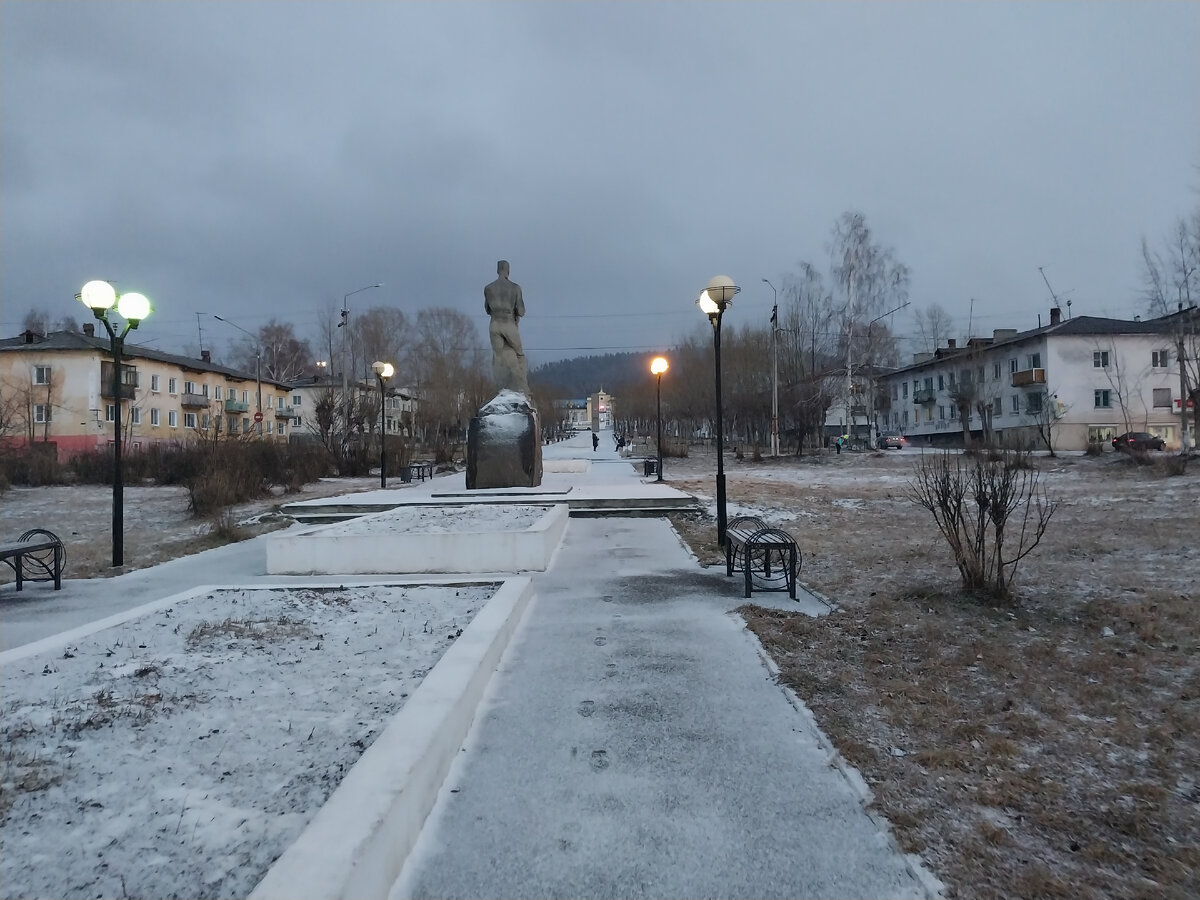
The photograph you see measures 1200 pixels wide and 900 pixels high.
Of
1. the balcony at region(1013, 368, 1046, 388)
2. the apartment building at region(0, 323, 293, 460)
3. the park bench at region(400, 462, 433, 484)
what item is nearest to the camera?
the park bench at region(400, 462, 433, 484)

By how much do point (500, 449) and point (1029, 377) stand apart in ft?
147

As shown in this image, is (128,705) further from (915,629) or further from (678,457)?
(678,457)

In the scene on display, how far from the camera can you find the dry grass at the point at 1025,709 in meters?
2.68

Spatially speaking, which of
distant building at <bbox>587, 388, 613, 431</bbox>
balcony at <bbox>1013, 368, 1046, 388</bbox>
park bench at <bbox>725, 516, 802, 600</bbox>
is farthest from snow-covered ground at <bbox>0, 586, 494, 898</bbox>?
distant building at <bbox>587, 388, 613, 431</bbox>

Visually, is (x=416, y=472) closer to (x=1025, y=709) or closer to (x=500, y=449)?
(x=500, y=449)

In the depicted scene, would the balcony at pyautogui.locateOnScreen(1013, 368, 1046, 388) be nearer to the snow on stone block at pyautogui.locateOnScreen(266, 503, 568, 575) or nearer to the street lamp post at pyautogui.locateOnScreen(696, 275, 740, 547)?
the street lamp post at pyautogui.locateOnScreen(696, 275, 740, 547)

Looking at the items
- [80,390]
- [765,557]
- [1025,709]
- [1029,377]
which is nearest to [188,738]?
[1025,709]

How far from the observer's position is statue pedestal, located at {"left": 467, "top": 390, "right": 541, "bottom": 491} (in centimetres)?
1568

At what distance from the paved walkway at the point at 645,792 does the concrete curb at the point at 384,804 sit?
11cm

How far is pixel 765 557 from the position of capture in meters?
7.79

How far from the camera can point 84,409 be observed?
42.8 meters

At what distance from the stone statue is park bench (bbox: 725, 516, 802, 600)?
9.41 metres

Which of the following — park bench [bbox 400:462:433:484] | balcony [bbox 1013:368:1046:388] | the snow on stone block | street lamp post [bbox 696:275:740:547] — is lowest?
the snow on stone block

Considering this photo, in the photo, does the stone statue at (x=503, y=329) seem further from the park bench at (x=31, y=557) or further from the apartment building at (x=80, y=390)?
the apartment building at (x=80, y=390)
